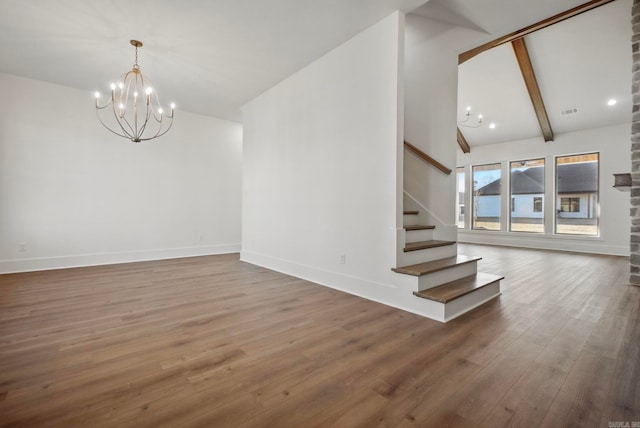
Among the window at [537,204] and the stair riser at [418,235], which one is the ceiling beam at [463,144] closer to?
the window at [537,204]

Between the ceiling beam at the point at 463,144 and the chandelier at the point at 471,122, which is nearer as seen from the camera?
the chandelier at the point at 471,122

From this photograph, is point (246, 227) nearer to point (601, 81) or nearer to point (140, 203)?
point (140, 203)

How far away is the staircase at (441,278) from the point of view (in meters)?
2.48

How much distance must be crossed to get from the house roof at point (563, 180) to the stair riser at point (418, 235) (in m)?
5.78

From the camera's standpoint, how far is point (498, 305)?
2.79 metres

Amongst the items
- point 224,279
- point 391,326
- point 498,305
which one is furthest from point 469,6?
point 224,279

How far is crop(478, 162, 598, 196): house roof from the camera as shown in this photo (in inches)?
260

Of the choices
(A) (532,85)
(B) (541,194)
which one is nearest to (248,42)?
(A) (532,85)

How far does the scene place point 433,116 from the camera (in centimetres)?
393

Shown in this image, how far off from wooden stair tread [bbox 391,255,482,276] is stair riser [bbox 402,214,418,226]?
69 centimetres

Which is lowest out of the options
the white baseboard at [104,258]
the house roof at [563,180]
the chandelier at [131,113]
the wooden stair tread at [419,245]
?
the white baseboard at [104,258]

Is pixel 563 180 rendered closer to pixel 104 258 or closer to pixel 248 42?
pixel 248 42

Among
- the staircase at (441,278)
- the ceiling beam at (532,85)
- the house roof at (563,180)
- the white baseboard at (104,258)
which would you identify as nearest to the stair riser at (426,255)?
the staircase at (441,278)

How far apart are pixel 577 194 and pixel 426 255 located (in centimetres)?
625
